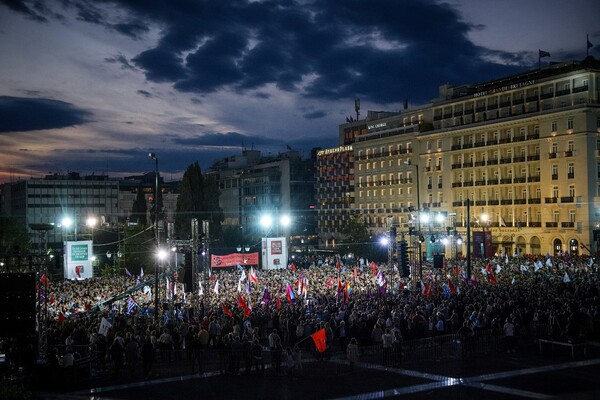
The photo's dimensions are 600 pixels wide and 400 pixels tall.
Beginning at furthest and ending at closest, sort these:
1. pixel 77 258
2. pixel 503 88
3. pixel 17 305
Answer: pixel 503 88
pixel 77 258
pixel 17 305

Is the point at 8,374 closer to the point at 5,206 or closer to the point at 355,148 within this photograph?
Answer: the point at 355,148

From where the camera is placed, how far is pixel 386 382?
19.4 metres

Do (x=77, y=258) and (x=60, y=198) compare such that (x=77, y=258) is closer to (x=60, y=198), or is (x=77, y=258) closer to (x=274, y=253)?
(x=274, y=253)

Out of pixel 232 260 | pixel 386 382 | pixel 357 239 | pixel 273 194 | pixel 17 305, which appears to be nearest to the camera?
pixel 386 382

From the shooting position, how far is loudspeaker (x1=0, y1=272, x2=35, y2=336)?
2041 centimetres

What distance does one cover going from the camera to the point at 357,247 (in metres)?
88.4

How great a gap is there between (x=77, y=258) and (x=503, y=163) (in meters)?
56.0

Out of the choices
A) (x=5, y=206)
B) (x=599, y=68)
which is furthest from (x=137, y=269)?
(x=5, y=206)

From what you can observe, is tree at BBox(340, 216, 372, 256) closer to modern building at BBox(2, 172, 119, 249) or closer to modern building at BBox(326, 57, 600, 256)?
modern building at BBox(326, 57, 600, 256)

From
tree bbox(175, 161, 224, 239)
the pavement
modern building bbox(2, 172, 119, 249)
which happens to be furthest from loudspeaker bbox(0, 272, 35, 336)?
modern building bbox(2, 172, 119, 249)

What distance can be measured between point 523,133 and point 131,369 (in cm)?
6523

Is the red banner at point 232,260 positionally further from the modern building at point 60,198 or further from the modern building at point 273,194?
the modern building at point 60,198

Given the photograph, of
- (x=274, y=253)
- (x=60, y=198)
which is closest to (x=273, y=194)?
(x=60, y=198)

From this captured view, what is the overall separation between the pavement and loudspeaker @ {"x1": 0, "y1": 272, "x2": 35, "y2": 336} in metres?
2.40
